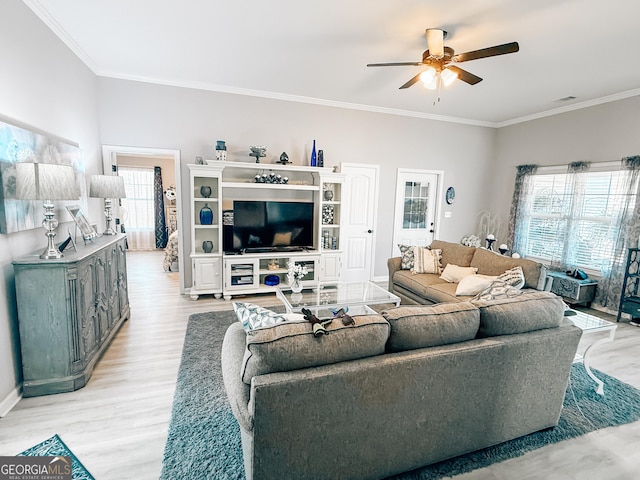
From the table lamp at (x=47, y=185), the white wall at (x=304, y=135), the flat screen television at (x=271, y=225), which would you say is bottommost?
the flat screen television at (x=271, y=225)

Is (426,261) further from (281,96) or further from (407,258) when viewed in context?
(281,96)

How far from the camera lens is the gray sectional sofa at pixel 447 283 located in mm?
3314

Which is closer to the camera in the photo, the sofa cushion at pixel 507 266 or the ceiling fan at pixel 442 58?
the ceiling fan at pixel 442 58

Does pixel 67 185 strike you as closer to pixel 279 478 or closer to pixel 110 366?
pixel 110 366

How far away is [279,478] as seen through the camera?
1.42m

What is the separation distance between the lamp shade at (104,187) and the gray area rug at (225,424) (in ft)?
6.28

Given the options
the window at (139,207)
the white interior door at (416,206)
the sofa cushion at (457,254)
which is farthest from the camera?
the window at (139,207)

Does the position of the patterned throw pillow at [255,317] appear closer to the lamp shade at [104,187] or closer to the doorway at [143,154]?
the lamp shade at [104,187]

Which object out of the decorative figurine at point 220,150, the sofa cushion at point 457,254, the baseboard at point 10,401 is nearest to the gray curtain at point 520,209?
the sofa cushion at point 457,254

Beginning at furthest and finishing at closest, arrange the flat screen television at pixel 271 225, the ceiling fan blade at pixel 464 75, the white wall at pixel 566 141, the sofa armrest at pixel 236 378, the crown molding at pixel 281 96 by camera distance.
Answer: the flat screen television at pixel 271 225
the white wall at pixel 566 141
the crown molding at pixel 281 96
the ceiling fan blade at pixel 464 75
the sofa armrest at pixel 236 378

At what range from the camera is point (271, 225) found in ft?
16.1

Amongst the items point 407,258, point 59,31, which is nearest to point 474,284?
point 407,258

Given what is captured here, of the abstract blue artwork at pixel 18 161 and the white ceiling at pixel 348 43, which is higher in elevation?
the white ceiling at pixel 348 43

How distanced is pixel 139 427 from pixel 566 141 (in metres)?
6.60
